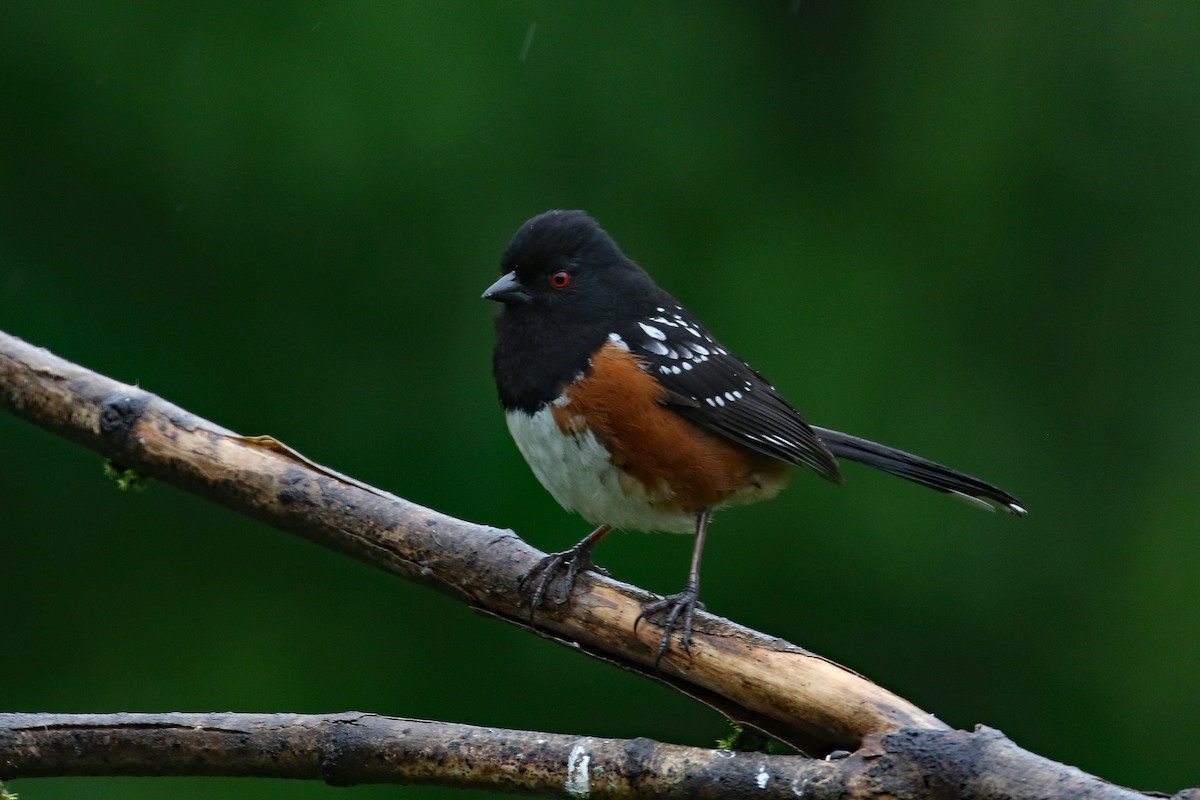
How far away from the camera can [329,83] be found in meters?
4.10

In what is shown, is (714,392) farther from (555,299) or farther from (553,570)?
(553,570)

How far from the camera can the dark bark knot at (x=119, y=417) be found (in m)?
2.50

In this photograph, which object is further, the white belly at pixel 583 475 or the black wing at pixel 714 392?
the black wing at pixel 714 392

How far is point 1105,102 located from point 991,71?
0.42 m

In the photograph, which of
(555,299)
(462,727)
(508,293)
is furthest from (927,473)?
(462,727)

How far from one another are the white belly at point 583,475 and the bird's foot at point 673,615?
327 millimetres

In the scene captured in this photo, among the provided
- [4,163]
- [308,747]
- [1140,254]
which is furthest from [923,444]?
[4,163]

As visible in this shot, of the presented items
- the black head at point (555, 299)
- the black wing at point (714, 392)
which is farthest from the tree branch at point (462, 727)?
the black wing at point (714, 392)

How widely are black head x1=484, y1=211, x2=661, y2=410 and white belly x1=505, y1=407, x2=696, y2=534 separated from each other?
6 cm

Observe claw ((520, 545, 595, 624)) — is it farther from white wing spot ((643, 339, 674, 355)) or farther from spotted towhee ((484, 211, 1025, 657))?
white wing spot ((643, 339, 674, 355))

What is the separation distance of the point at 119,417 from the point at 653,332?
1148 millimetres

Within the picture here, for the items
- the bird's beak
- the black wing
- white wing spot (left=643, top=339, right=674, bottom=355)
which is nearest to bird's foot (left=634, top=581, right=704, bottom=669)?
the black wing

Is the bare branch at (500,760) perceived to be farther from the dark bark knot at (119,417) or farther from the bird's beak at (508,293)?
the bird's beak at (508,293)

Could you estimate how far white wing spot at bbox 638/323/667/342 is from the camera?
2892 millimetres
